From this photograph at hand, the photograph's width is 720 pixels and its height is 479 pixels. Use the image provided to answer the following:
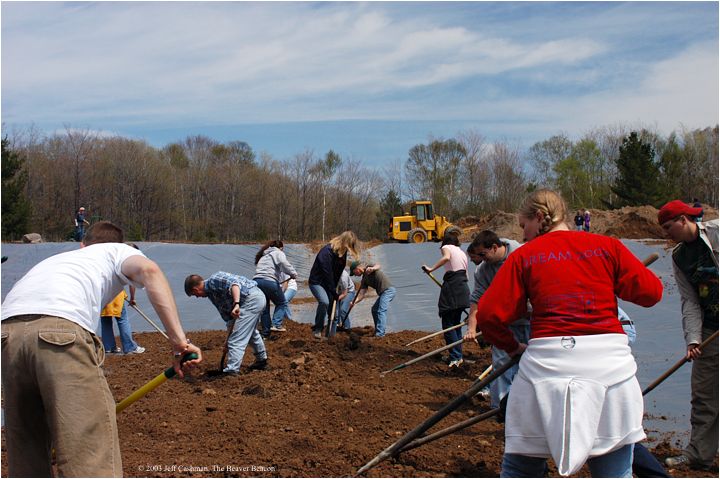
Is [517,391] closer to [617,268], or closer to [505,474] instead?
[505,474]

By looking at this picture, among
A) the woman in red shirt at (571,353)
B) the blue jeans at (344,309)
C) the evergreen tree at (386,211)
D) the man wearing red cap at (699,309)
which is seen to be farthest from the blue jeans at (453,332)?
the evergreen tree at (386,211)

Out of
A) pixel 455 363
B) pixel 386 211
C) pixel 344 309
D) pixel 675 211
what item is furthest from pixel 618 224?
pixel 675 211

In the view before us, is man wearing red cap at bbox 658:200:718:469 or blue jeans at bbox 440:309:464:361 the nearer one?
man wearing red cap at bbox 658:200:718:469

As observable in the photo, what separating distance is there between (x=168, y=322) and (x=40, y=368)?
57 cm

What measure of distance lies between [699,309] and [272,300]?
6.56 meters

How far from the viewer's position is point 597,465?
274 centimetres

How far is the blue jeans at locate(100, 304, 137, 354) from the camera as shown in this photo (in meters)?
9.07

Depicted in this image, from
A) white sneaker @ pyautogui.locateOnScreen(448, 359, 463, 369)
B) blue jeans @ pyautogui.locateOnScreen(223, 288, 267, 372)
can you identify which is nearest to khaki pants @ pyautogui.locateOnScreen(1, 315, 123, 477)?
blue jeans @ pyautogui.locateOnScreen(223, 288, 267, 372)

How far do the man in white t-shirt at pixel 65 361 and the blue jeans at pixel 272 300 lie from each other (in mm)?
6043

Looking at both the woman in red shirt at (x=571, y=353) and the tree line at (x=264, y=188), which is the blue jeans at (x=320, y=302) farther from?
the tree line at (x=264, y=188)

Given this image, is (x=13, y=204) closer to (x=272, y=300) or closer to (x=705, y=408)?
(x=272, y=300)

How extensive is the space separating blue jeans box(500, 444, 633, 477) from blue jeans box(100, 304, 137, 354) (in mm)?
7282

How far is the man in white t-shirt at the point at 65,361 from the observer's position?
2926 millimetres

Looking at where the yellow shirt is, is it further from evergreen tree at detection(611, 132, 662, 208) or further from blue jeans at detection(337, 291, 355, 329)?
Result: evergreen tree at detection(611, 132, 662, 208)
